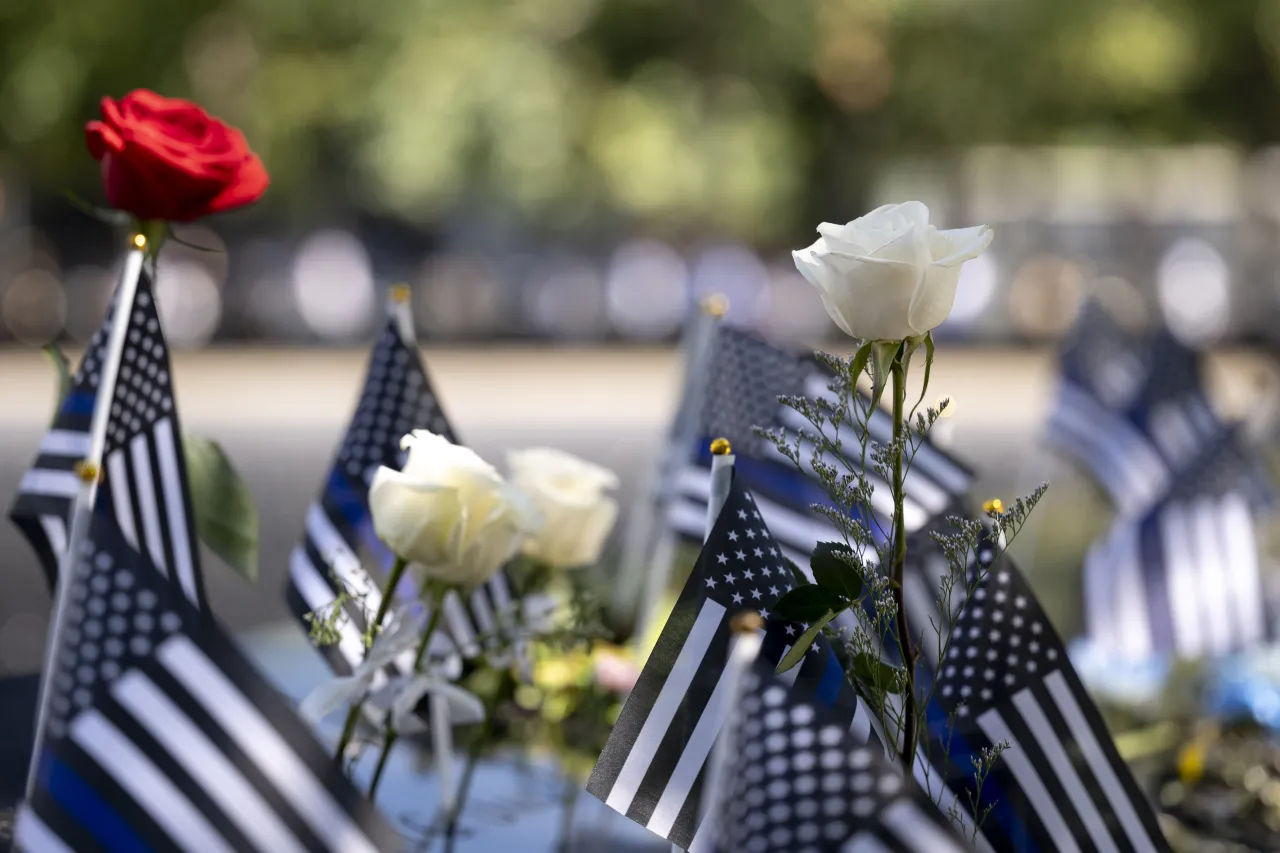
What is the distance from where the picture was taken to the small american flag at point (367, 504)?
2191mm

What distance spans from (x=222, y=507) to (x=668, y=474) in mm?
1493

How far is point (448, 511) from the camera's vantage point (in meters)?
1.68

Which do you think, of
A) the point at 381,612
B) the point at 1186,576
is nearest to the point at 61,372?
the point at 381,612

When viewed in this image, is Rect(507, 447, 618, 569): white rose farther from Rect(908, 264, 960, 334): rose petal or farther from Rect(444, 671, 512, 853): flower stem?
Rect(908, 264, 960, 334): rose petal

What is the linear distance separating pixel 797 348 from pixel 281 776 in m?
1.62

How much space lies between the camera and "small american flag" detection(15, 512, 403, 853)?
1.33 metres

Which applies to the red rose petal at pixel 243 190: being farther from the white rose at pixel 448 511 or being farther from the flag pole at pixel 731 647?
the flag pole at pixel 731 647

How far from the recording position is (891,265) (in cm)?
142

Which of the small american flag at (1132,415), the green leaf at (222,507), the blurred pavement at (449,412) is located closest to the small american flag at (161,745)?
the green leaf at (222,507)

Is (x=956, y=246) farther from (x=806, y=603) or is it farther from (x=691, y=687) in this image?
(x=691, y=687)

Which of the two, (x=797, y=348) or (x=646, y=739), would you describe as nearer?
(x=646, y=739)

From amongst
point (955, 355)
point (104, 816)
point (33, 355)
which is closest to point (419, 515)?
point (104, 816)

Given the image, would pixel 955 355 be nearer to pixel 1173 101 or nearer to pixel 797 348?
pixel 1173 101

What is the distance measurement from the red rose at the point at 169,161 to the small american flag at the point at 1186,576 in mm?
2323
